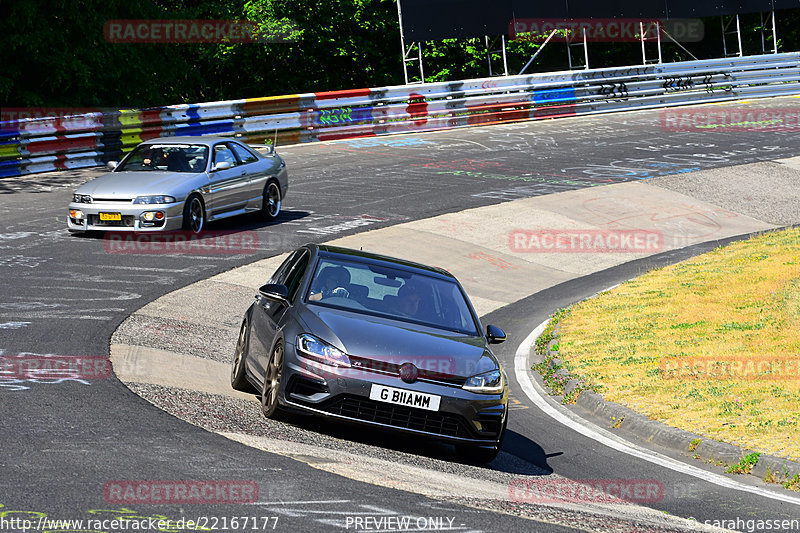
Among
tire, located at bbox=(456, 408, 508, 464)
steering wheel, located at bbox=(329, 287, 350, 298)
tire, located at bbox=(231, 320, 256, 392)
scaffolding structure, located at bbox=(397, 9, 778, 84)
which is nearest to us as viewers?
tire, located at bbox=(456, 408, 508, 464)

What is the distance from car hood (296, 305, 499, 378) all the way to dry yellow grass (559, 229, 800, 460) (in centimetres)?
238

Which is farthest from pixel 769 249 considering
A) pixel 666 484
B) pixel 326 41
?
pixel 326 41

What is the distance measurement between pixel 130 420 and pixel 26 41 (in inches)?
905

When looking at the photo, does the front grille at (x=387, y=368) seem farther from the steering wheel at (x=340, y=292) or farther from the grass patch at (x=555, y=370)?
the grass patch at (x=555, y=370)

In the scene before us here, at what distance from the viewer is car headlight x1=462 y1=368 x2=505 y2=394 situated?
7.93 m

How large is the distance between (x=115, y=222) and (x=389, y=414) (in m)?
9.97

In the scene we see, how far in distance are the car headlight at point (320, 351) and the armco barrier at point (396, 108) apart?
1683cm

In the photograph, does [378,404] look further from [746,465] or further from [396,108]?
[396,108]

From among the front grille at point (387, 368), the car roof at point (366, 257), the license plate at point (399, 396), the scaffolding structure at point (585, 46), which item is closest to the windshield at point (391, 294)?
the car roof at point (366, 257)

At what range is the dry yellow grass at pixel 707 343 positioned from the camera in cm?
946

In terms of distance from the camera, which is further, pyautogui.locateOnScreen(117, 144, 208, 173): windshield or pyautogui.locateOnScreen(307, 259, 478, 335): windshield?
pyautogui.locateOnScreen(117, 144, 208, 173): windshield

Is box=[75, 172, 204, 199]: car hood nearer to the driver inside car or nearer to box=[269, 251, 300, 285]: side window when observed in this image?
box=[269, 251, 300, 285]: side window

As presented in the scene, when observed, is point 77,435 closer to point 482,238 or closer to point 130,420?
point 130,420

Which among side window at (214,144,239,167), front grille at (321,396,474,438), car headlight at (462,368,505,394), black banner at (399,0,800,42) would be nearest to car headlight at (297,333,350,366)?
front grille at (321,396,474,438)
